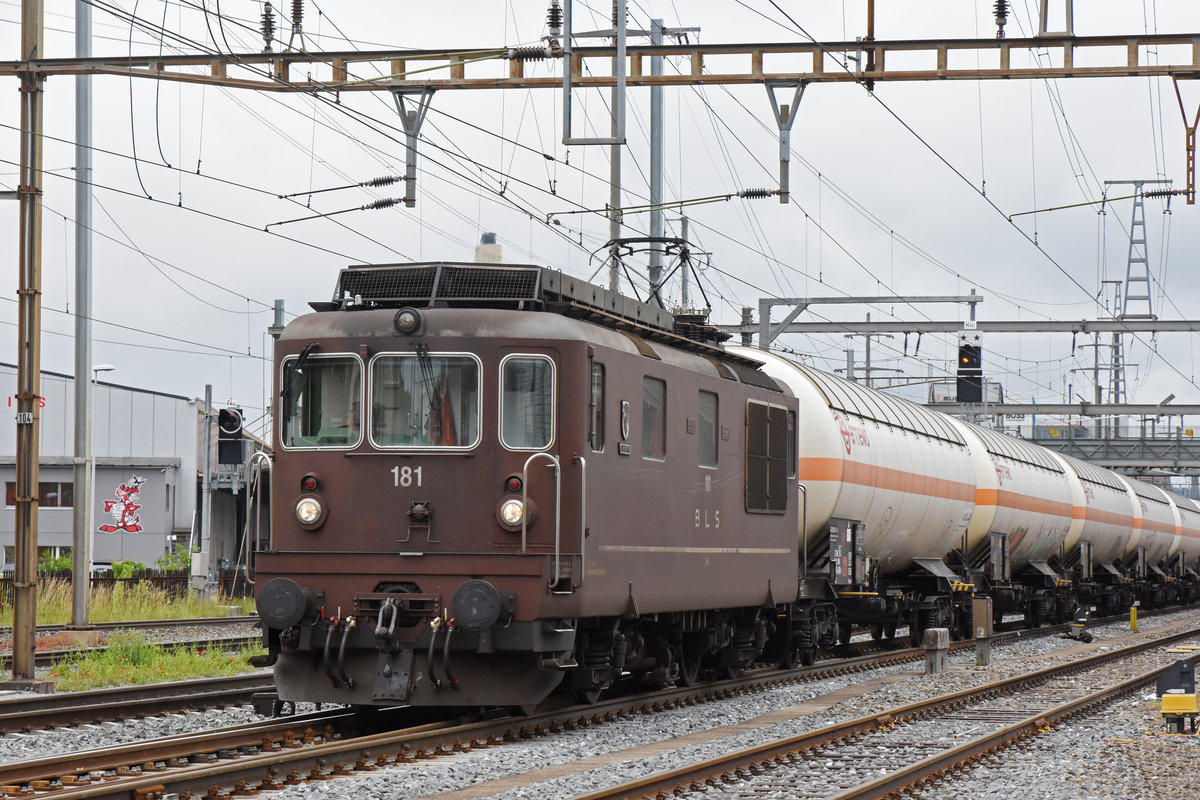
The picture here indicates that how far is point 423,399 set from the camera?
39.2 ft

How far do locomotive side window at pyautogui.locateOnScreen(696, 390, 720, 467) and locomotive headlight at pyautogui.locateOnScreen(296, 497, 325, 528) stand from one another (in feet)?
13.0

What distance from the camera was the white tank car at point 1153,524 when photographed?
40.1 meters

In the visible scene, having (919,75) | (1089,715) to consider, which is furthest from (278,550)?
(919,75)

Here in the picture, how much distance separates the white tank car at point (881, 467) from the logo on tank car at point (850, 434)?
0.02 meters

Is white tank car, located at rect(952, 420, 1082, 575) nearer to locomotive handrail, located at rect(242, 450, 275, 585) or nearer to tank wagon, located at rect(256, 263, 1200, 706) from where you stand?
tank wagon, located at rect(256, 263, 1200, 706)

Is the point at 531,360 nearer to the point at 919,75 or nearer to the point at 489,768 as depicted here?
the point at 489,768

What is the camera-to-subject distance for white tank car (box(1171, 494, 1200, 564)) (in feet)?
157

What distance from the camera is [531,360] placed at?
11.8 meters

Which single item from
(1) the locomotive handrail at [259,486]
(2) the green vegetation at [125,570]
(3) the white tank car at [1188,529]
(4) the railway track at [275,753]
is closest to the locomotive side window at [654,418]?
(4) the railway track at [275,753]

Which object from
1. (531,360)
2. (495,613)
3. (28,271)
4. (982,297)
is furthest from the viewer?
(982,297)

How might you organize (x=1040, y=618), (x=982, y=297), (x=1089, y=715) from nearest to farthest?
(x=1089, y=715) < (x=1040, y=618) < (x=982, y=297)

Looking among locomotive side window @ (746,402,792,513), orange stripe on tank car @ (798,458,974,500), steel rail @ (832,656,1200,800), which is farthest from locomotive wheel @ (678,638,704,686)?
orange stripe on tank car @ (798,458,974,500)

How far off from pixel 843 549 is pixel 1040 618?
13.2 meters

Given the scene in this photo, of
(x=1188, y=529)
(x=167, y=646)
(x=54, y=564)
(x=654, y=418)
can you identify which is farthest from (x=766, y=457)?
(x=1188, y=529)
